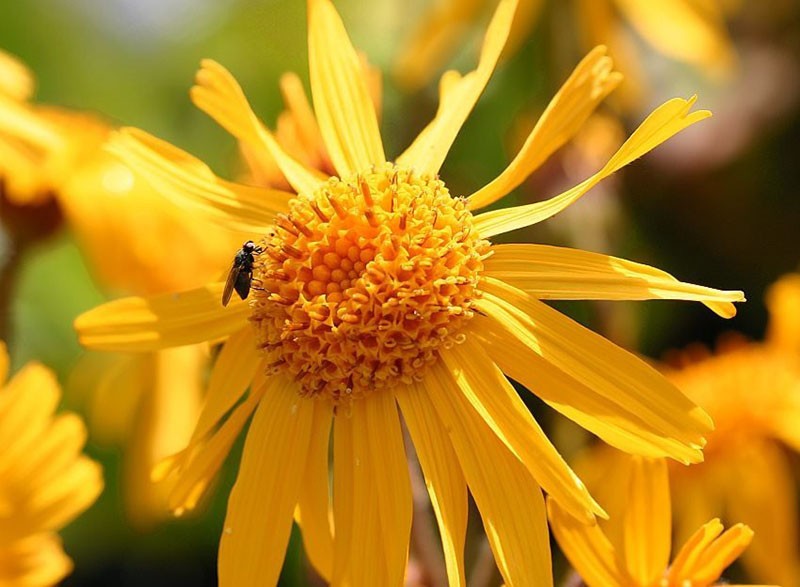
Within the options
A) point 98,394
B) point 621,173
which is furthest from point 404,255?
point 621,173

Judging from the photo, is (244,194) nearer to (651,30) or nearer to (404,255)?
(404,255)

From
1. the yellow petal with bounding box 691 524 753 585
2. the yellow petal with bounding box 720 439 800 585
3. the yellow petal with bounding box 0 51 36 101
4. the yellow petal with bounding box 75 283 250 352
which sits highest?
the yellow petal with bounding box 0 51 36 101

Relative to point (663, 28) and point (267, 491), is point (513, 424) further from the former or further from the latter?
point (663, 28)

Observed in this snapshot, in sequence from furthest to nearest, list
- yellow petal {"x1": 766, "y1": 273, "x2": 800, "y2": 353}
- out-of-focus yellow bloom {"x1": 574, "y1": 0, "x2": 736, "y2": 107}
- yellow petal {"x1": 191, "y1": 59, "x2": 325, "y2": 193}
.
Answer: out-of-focus yellow bloom {"x1": 574, "y1": 0, "x2": 736, "y2": 107} < yellow petal {"x1": 766, "y1": 273, "x2": 800, "y2": 353} < yellow petal {"x1": 191, "y1": 59, "x2": 325, "y2": 193}

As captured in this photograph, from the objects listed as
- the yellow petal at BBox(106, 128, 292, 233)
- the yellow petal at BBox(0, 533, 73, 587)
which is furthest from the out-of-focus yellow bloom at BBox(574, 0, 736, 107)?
the yellow petal at BBox(0, 533, 73, 587)

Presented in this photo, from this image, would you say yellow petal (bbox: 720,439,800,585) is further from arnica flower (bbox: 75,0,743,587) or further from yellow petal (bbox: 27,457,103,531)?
yellow petal (bbox: 27,457,103,531)

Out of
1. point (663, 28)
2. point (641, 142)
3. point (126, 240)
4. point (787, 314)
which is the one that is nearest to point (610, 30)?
point (663, 28)

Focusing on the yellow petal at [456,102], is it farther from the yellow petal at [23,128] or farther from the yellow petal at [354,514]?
the yellow petal at [23,128]

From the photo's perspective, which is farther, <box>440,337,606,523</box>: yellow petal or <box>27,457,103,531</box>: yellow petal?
<box>27,457,103,531</box>: yellow petal
